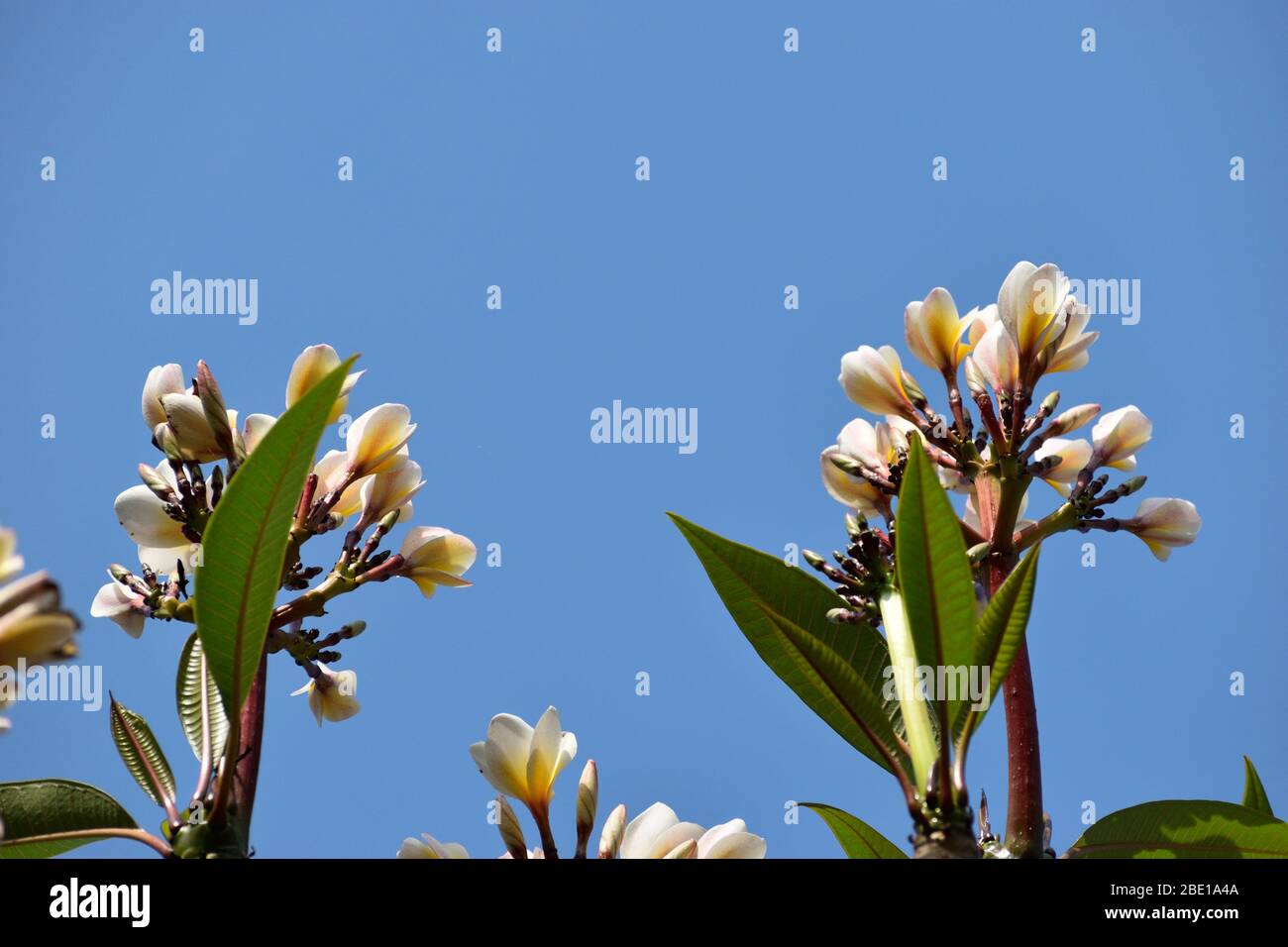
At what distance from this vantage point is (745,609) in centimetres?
179

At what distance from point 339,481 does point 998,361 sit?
50.3 inches

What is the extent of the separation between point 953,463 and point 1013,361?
9.1 inches

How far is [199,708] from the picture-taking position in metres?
1.75

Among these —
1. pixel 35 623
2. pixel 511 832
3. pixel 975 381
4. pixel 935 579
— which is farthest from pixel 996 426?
pixel 35 623

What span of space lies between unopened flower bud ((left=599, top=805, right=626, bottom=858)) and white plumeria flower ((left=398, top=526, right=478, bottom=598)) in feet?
1.80

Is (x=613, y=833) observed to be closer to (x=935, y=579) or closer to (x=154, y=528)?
(x=935, y=579)

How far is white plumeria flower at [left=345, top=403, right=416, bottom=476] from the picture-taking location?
84.4 inches

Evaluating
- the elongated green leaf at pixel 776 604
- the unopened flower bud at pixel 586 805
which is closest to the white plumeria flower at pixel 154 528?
the unopened flower bud at pixel 586 805

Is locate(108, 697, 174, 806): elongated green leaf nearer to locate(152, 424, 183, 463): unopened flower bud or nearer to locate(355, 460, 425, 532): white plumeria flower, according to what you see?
locate(152, 424, 183, 463): unopened flower bud

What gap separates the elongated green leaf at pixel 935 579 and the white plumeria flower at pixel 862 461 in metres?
0.74

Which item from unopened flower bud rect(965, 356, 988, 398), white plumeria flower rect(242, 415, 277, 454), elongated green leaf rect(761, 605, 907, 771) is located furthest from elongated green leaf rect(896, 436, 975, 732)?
white plumeria flower rect(242, 415, 277, 454)

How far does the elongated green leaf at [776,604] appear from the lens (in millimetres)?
1771
